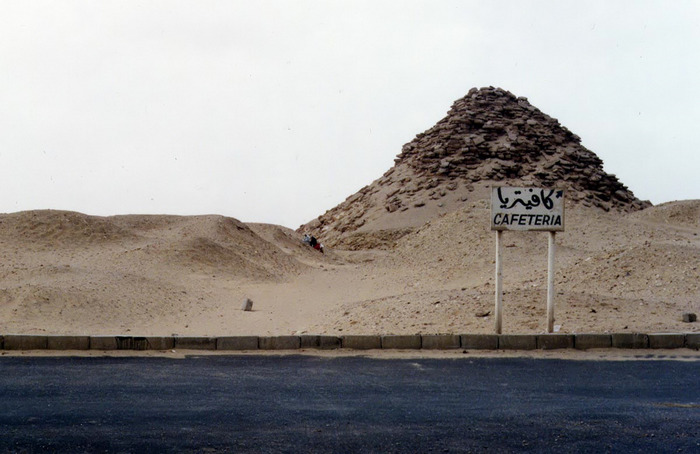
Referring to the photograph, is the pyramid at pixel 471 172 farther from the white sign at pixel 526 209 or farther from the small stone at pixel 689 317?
the white sign at pixel 526 209

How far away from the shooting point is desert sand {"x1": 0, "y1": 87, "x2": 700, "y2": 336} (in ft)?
37.7

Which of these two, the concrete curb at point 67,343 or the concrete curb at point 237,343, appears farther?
the concrete curb at point 237,343

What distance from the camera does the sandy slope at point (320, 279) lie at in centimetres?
1148

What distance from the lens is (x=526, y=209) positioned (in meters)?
10.0

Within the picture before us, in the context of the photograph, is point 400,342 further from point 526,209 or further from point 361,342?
point 526,209

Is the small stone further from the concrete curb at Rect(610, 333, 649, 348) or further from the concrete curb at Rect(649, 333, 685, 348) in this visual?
the concrete curb at Rect(610, 333, 649, 348)

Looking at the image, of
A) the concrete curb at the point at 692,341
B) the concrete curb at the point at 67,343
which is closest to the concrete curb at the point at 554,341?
the concrete curb at the point at 692,341

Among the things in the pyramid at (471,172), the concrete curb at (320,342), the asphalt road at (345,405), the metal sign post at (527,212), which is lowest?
the asphalt road at (345,405)

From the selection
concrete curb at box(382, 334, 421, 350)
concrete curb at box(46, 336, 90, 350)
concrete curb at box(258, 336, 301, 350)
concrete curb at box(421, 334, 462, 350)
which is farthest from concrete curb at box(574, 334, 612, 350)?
concrete curb at box(46, 336, 90, 350)

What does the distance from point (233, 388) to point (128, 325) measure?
6.72m

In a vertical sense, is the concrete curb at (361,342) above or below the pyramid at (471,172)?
below

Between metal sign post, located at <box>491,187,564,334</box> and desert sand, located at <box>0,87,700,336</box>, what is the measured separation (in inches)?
30.0

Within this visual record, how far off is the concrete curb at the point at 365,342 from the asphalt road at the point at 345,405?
0.84 metres

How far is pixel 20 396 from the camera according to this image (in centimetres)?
596
